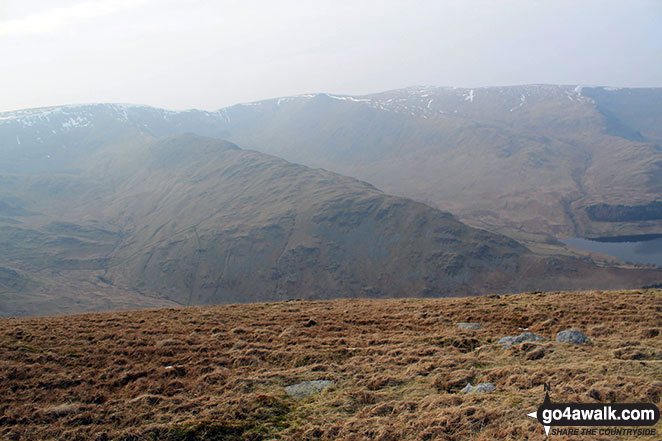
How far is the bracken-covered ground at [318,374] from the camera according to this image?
10.9m

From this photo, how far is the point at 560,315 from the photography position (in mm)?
23172

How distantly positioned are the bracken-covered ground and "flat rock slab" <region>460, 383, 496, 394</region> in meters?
0.44

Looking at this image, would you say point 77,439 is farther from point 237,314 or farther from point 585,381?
point 237,314

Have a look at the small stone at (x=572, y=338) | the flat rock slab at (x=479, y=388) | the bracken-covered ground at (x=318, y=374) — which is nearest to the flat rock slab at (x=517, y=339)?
the bracken-covered ground at (x=318, y=374)

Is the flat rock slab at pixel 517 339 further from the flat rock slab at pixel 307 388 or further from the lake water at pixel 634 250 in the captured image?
the lake water at pixel 634 250

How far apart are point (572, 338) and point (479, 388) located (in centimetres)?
734

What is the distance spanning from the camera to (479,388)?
12.7 metres

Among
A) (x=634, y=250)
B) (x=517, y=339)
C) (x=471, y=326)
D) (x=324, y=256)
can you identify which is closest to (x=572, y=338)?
(x=517, y=339)

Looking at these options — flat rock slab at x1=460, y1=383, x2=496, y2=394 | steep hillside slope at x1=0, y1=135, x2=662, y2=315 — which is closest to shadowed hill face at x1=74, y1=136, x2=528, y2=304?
steep hillside slope at x1=0, y1=135, x2=662, y2=315

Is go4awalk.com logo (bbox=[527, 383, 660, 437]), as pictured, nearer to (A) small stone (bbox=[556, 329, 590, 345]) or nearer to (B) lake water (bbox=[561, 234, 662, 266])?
(A) small stone (bbox=[556, 329, 590, 345])

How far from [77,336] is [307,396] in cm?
1452

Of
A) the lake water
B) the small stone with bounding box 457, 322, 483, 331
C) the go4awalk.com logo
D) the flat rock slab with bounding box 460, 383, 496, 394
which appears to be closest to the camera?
the go4awalk.com logo

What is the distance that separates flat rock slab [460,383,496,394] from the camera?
12503 mm

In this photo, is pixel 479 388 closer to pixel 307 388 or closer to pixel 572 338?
pixel 307 388
